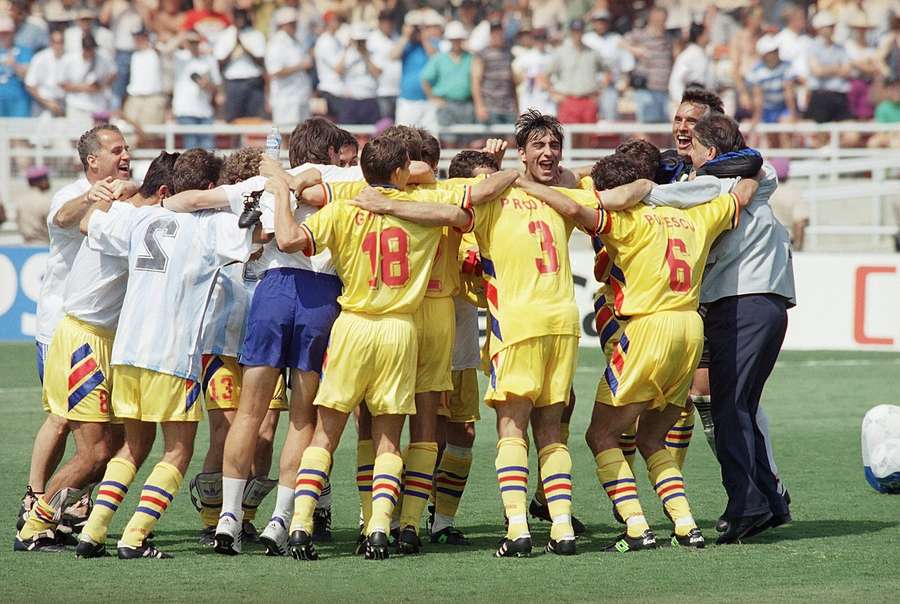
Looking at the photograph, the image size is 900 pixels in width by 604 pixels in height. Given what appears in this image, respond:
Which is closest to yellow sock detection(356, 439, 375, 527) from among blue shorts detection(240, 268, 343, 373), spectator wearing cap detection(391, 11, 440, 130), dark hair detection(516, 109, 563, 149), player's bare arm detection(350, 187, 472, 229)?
blue shorts detection(240, 268, 343, 373)

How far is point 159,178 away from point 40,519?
6.11 feet

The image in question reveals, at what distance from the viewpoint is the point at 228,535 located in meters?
7.29

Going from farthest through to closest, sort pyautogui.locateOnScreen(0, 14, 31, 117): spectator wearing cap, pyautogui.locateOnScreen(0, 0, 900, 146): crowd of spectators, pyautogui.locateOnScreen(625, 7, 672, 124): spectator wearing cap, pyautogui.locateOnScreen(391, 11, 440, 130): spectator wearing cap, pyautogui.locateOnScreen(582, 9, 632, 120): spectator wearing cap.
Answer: pyautogui.locateOnScreen(582, 9, 632, 120): spectator wearing cap → pyautogui.locateOnScreen(0, 14, 31, 117): spectator wearing cap → pyautogui.locateOnScreen(625, 7, 672, 124): spectator wearing cap → pyautogui.locateOnScreen(0, 0, 900, 146): crowd of spectators → pyautogui.locateOnScreen(391, 11, 440, 130): spectator wearing cap

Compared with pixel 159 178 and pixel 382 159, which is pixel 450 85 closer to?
pixel 159 178

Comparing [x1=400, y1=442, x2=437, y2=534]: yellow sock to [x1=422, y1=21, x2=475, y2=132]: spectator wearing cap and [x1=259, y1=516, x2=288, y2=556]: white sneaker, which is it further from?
[x1=422, y1=21, x2=475, y2=132]: spectator wearing cap

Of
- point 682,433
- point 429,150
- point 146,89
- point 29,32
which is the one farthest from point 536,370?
point 29,32

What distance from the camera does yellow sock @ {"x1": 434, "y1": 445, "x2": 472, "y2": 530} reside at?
7.82 metres

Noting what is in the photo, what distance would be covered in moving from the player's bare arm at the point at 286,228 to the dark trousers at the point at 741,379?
7.50 ft

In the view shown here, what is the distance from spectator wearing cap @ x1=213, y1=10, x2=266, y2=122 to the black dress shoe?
1380 cm

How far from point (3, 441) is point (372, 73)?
10057 mm

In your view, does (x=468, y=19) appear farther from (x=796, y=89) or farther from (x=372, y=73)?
(x=796, y=89)

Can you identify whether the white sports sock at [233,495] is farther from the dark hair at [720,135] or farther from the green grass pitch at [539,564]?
the dark hair at [720,135]

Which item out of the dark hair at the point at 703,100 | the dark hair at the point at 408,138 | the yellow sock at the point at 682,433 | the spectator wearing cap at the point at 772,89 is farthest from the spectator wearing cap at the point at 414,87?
the dark hair at the point at 408,138

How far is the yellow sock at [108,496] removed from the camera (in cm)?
717
